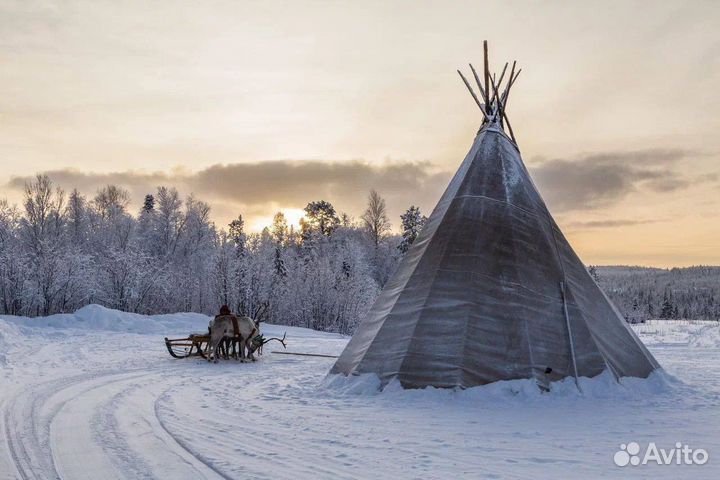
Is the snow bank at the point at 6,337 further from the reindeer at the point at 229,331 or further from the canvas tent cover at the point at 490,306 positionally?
the canvas tent cover at the point at 490,306

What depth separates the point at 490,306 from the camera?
995 centimetres

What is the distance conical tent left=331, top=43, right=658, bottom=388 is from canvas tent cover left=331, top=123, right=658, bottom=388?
2cm

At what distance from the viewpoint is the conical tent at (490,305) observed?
9438 mm

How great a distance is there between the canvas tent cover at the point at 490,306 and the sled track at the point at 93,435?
12.7 ft

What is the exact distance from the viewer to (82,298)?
116 ft

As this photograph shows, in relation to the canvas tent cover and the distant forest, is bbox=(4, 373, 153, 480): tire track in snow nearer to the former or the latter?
the canvas tent cover

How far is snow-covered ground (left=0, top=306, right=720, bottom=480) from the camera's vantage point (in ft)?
18.4

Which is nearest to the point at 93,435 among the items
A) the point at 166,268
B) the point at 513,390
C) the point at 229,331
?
the point at 513,390

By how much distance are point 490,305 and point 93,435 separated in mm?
6386

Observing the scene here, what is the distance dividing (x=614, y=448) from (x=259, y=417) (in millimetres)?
4549

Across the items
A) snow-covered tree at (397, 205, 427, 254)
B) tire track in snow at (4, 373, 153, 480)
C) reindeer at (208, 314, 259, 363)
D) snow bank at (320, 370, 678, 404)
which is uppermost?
snow-covered tree at (397, 205, 427, 254)

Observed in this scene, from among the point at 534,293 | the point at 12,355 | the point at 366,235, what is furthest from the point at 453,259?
the point at 366,235

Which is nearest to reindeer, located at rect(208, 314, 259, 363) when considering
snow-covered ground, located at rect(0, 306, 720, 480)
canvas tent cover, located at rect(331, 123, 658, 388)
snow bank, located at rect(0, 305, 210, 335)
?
snow-covered ground, located at rect(0, 306, 720, 480)

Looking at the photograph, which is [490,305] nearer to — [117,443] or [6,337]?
[117,443]
